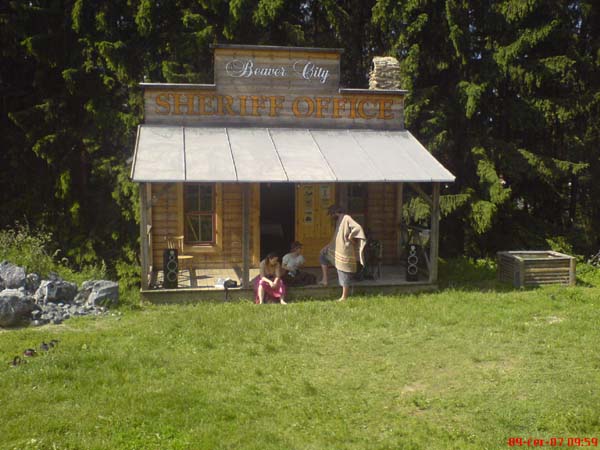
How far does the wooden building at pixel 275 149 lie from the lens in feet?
36.8

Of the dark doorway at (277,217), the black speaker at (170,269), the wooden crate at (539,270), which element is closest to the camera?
the black speaker at (170,269)

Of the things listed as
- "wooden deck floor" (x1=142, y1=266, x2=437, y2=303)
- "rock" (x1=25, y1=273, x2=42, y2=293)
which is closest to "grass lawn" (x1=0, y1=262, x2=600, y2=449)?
"wooden deck floor" (x1=142, y1=266, x2=437, y2=303)

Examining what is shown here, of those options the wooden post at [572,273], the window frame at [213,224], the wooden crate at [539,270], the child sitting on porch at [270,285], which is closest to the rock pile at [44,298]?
the child sitting on porch at [270,285]

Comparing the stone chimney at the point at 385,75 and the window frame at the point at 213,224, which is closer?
the window frame at the point at 213,224

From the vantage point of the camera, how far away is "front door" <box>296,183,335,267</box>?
42.4ft

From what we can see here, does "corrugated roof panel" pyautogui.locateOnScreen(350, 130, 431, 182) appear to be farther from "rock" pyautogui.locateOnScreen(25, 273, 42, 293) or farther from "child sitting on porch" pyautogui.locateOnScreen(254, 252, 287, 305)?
"rock" pyautogui.locateOnScreen(25, 273, 42, 293)

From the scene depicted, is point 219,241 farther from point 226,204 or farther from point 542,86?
point 542,86

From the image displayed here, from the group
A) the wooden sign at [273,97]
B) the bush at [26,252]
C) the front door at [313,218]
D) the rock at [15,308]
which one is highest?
the wooden sign at [273,97]

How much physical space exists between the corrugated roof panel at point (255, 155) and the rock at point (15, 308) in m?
3.84

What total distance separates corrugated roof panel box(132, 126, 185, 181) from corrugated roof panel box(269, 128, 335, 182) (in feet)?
6.16

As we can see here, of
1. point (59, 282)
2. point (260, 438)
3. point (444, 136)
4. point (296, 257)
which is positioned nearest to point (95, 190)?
point (59, 282)

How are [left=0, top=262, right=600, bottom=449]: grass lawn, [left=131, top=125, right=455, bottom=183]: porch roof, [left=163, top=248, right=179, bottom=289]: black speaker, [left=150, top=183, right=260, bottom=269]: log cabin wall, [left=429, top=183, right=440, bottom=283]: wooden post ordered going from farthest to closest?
[left=150, top=183, right=260, bottom=269]: log cabin wall
[left=429, top=183, right=440, bottom=283]: wooden post
[left=163, top=248, right=179, bottom=289]: black speaker
[left=131, top=125, right=455, bottom=183]: porch roof
[left=0, top=262, right=600, bottom=449]: grass lawn

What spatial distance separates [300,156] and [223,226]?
258cm
